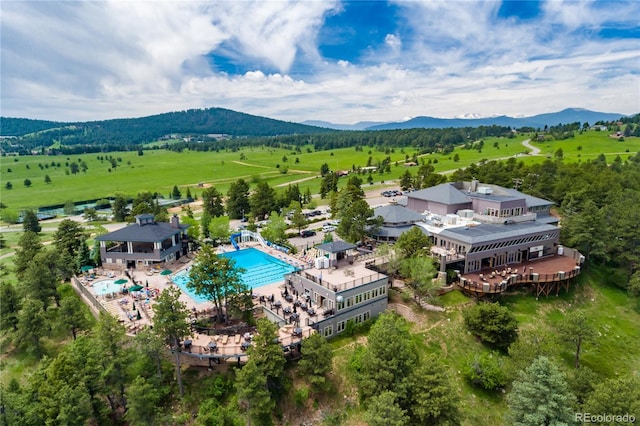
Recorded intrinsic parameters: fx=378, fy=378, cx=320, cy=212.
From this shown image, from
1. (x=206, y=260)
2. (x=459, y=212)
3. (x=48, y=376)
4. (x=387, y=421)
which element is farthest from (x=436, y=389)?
(x=459, y=212)

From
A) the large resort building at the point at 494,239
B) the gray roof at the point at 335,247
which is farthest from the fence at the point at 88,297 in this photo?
the large resort building at the point at 494,239

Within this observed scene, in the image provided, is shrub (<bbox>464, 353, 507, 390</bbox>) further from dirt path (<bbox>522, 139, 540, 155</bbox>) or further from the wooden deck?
dirt path (<bbox>522, 139, 540, 155</bbox>)

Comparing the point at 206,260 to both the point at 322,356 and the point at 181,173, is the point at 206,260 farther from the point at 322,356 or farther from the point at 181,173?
the point at 181,173

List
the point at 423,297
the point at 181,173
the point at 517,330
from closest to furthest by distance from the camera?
1. the point at 517,330
2. the point at 423,297
3. the point at 181,173

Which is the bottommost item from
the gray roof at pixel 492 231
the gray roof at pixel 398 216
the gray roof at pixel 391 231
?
the gray roof at pixel 391 231

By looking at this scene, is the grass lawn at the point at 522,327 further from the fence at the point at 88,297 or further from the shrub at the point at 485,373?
the fence at the point at 88,297
